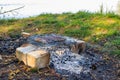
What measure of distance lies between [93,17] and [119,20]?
1.77 ft

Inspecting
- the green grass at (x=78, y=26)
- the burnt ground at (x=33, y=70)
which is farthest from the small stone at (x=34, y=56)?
the green grass at (x=78, y=26)

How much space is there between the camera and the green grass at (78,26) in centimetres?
559

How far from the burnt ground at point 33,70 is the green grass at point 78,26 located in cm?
66

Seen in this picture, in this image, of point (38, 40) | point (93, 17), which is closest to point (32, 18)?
point (93, 17)

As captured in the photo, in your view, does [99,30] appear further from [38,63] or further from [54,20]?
[38,63]

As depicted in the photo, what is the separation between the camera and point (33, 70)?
3824 millimetres

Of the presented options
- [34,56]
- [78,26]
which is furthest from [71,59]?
[78,26]

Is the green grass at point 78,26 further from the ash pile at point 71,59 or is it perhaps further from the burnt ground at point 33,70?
the ash pile at point 71,59

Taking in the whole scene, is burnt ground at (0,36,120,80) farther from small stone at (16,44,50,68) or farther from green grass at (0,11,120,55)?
green grass at (0,11,120,55)

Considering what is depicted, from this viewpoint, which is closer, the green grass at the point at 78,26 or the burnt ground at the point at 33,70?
the burnt ground at the point at 33,70

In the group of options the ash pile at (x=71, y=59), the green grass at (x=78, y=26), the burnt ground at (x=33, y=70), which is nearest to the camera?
the burnt ground at (x=33, y=70)

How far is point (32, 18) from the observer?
271 inches

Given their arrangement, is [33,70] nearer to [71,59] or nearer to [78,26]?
[71,59]

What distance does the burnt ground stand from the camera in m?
3.75
